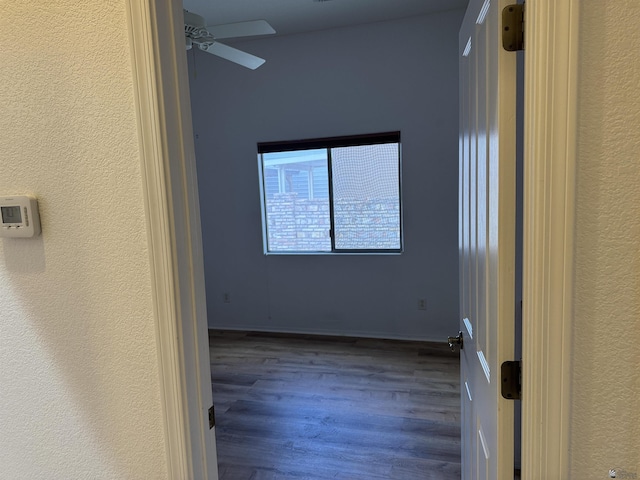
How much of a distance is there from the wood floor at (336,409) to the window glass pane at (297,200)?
109 centimetres

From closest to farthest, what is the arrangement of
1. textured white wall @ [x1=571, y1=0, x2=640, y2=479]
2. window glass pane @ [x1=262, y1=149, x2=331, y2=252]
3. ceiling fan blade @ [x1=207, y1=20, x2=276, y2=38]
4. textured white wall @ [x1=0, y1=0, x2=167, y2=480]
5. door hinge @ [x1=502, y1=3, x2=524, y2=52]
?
1. textured white wall @ [x1=571, y1=0, x2=640, y2=479]
2. door hinge @ [x1=502, y1=3, x2=524, y2=52]
3. textured white wall @ [x1=0, y1=0, x2=167, y2=480]
4. ceiling fan blade @ [x1=207, y1=20, x2=276, y2=38]
5. window glass pane @ [x1=262, y1=149, x2=331, y2=252]

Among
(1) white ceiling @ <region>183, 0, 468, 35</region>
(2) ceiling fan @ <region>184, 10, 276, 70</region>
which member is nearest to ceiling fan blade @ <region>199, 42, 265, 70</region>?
(2) ceiling fan @ <region>184, 10, 276, 70</region>

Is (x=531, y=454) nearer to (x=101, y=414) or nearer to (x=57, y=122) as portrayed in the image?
(x=101, y=414)

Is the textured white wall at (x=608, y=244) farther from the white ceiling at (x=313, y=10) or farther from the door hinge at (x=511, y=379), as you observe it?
the white ceiling at (x=313, y=10)

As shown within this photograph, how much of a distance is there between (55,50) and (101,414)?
92 cm

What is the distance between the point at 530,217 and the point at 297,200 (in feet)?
12.1

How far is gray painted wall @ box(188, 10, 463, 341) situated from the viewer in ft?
12.3

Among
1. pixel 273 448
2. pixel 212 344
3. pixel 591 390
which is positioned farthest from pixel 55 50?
pixel 212 344

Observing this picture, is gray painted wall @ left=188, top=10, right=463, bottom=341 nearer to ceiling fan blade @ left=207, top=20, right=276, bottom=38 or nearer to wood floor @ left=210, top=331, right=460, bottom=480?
wood floor @ left=210, top=331, right=460, bottom=480

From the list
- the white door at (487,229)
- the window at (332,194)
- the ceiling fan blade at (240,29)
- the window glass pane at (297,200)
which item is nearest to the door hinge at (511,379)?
the white door at (487,229)

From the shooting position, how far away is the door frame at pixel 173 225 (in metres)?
0.84

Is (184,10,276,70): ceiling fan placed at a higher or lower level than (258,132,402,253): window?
higher

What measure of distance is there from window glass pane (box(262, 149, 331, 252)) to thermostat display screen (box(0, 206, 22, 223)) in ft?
11.0

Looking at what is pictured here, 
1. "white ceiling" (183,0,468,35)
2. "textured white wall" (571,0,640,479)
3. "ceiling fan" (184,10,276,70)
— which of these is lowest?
Answer: "textured white wall" (571,0,640,479)
